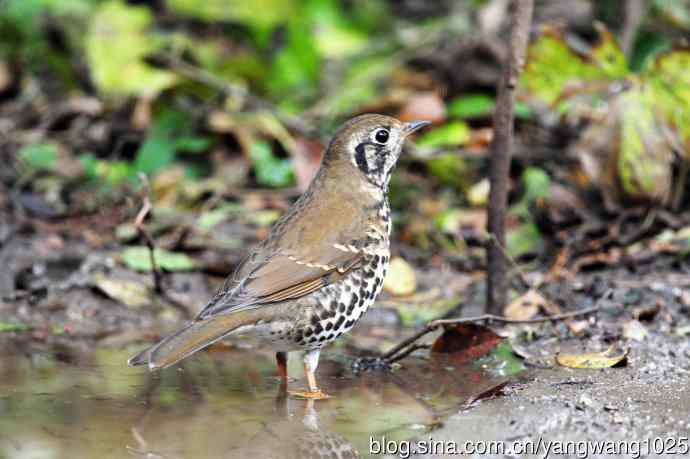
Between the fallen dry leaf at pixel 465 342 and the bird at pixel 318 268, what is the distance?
1.54ft

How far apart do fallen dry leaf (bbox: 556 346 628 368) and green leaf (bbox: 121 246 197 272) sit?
261 centimetres

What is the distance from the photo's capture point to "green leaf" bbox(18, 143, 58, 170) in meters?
8.16

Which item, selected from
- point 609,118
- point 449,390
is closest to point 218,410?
point 449,390

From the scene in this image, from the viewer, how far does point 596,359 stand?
15.7 ft

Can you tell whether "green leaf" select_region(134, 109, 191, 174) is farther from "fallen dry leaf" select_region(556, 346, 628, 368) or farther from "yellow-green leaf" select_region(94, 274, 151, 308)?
"fallen dry leaf" select_region(556, 346, 628, 368)

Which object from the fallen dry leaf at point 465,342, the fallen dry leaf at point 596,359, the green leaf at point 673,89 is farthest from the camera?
the green leaf at point 673,89

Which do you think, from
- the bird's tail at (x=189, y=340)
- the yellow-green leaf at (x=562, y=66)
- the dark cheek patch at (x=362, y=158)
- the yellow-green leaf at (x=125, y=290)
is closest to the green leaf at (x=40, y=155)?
the yellow-green leaf at (x=125, y=290)

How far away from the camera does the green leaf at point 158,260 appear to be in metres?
6.39

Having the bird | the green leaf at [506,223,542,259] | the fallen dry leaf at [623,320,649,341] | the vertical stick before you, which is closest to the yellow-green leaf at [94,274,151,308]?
the bird

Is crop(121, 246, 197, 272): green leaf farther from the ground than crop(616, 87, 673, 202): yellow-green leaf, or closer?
closer

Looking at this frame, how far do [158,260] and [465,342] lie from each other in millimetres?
2266

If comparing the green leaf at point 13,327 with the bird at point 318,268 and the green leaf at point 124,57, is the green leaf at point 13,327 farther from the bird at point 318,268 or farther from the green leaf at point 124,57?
the green leaf at point 124,57

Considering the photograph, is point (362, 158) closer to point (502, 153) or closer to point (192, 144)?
point (502, 153)

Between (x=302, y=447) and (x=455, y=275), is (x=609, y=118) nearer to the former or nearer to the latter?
(x=455, y=275)
